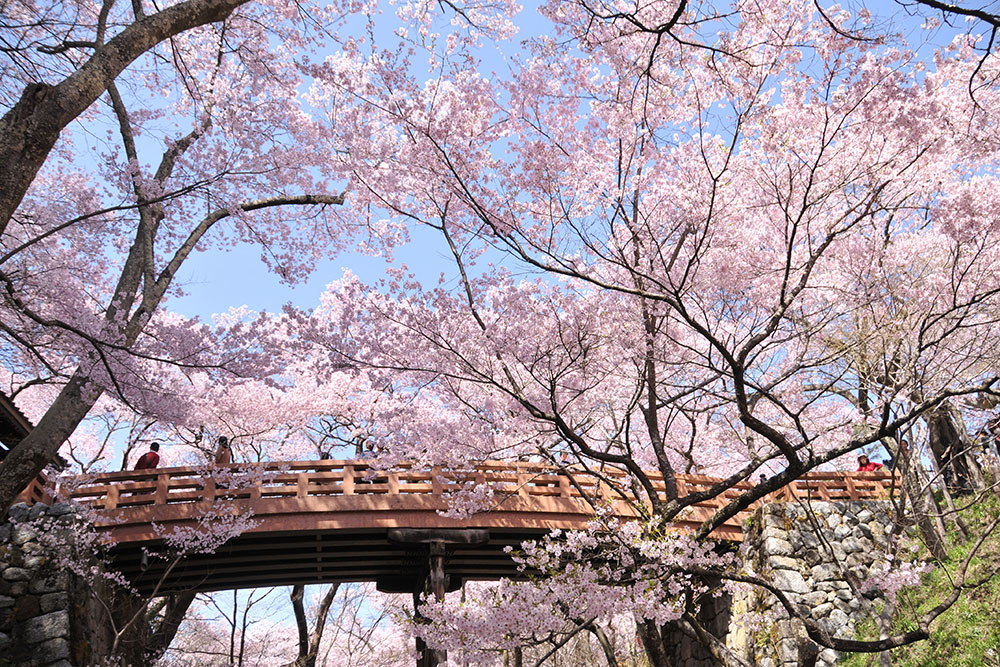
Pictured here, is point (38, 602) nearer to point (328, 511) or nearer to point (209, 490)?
point (209, 490)

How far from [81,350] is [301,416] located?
820 centimetres

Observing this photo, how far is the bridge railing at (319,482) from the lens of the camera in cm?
1044

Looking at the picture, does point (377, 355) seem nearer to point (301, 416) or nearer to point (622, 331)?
point (622, 331)

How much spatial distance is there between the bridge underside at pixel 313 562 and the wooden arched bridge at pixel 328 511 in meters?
0.03

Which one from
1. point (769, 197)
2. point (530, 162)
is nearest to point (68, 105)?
point (530, 162)

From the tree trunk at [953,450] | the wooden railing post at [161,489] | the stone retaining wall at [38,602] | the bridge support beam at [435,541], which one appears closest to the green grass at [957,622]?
the tree trunk at [953,450]

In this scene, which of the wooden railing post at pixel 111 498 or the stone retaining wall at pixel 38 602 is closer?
the stone retaining wall at pixel 38 602

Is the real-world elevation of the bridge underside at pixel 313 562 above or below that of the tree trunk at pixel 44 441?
below

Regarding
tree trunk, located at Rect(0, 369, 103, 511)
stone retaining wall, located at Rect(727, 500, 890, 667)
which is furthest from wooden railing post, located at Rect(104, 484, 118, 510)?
stone retaining wall, located at Rect(727, 500, 890, 667)

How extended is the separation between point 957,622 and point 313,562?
10293 mm

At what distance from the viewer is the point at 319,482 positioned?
11.1 meters

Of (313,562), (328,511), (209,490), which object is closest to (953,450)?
(328,511)

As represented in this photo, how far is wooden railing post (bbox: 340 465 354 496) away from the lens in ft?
36.2

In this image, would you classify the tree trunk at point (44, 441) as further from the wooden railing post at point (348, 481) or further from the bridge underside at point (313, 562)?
the wooden railing post at point (348, 481)
